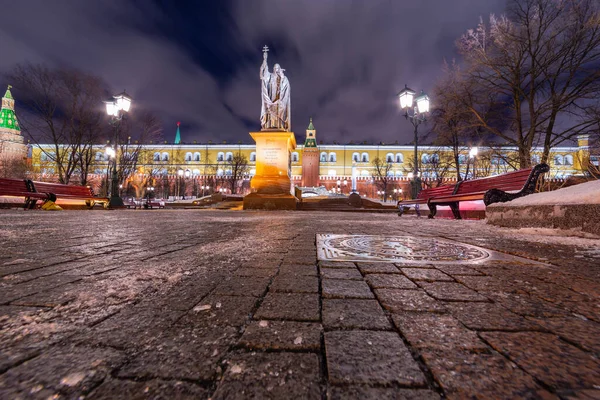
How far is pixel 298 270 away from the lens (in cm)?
179

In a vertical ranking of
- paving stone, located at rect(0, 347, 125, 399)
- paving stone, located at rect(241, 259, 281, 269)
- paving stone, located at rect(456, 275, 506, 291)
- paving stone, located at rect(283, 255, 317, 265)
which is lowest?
paving stone, located at rect(241, 259, 281, 269)

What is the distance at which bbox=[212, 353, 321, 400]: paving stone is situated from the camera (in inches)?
24.4

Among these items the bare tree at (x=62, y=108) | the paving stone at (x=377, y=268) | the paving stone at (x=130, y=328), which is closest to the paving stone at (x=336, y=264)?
the paving stone at (x=377, y=268)

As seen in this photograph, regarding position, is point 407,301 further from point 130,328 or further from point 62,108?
point 62,108

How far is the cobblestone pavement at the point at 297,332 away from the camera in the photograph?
65cm

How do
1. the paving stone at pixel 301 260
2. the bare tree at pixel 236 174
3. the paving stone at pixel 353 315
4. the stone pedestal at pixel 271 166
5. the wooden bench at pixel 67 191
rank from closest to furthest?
the paving stone at pixel 353 315, the paving stone at pixel 301 260, the wooden bench at pixel 67 191, the stone pedestal at pixel 271 166, the bare tree at pixel 236 174

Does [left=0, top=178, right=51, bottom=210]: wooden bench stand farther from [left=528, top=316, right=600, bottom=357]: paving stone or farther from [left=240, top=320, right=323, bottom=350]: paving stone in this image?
[left=528, top=316, right=600, bottom=357]: paving stone

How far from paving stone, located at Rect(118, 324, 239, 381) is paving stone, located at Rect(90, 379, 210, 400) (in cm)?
2

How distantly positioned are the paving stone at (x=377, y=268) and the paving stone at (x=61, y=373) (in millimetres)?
1382

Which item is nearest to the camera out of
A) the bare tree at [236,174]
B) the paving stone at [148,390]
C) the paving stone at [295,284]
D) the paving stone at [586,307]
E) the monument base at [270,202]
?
the paving stone at [148,390]

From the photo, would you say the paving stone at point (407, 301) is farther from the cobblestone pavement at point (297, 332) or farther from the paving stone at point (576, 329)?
the paving stone at point (576, 329)

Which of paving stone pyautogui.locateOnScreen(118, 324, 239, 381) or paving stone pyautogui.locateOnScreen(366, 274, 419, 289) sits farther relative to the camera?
paving stone pyautogui.locateOnScreen(366, 274, 419, 289)

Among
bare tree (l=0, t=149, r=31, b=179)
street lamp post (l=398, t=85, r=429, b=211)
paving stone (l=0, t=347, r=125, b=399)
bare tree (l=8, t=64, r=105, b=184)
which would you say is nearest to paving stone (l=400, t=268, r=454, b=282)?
paving stone (l=0, t=347, r=125, b=399)

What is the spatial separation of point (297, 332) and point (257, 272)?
87 cm
